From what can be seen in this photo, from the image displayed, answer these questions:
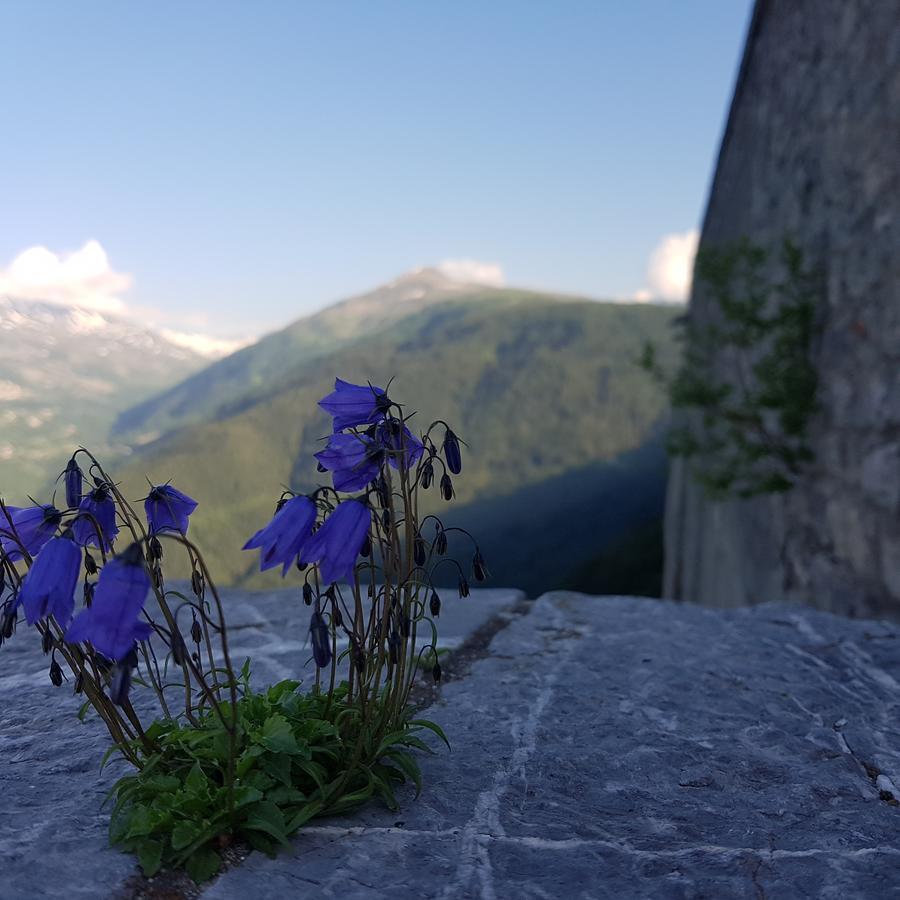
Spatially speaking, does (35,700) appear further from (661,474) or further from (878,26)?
(661,474)

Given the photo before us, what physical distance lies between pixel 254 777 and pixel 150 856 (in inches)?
7.9

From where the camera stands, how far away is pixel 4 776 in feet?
5.45

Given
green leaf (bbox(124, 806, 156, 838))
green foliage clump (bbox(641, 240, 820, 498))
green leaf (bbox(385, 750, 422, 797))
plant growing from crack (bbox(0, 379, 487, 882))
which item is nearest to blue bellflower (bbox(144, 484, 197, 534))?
plant growing from crack (bbox(0, 379, 487, 882))

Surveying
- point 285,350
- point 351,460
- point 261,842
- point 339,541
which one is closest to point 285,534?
point 339,541

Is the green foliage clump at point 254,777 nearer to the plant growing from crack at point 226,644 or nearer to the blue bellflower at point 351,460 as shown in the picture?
the plant growing from crack at point 226,644

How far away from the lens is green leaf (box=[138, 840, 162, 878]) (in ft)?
4.21

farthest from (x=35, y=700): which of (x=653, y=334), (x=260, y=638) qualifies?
(x=653, y=334)

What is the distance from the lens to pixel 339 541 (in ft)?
4.26

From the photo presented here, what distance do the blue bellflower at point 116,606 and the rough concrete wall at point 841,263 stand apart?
9.24 feet

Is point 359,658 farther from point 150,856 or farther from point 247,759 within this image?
point 150,856

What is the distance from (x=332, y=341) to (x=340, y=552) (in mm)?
57810

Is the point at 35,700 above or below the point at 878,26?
below

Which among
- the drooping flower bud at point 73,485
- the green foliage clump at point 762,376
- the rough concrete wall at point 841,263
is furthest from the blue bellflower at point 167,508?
the green foliage clump at point 762,376

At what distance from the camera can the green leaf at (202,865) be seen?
1.28 metres
